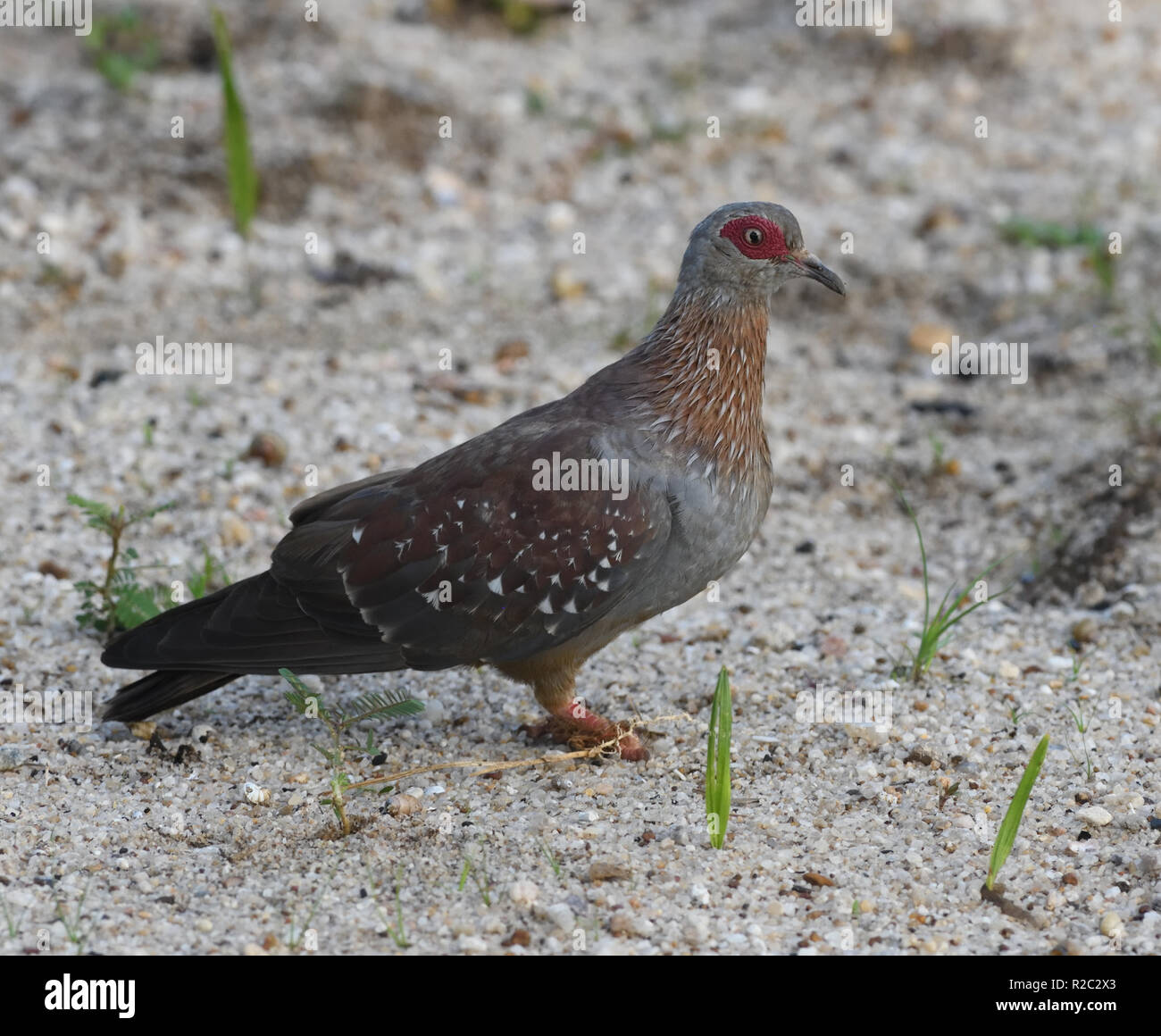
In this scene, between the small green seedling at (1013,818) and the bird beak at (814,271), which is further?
the bird beak at (814,271)

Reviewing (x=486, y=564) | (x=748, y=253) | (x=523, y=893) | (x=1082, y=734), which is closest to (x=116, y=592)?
(x=486, y=564)

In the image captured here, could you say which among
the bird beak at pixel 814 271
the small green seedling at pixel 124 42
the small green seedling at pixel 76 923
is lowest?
the small green seedling at pixel 76 923

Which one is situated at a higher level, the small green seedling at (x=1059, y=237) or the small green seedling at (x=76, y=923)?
the small green seedling at (x=1059, y=237)

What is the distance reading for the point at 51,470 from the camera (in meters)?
6.23

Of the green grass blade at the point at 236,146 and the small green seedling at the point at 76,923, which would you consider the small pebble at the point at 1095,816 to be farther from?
the green grass blade at the point at 236,146

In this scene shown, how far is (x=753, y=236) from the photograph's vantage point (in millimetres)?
4727

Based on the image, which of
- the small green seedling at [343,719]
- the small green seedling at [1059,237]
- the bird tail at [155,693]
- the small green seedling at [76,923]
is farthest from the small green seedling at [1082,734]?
the small green seedling at [1059,237]

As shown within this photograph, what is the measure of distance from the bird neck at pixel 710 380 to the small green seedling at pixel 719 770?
2.70 feet

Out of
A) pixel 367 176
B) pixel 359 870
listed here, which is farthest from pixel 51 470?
pixel 367 176

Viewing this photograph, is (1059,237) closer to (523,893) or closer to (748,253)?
(748,253)

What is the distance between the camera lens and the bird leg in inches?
187

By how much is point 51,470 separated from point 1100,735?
4382 millimetres

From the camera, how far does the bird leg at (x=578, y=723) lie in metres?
4.75

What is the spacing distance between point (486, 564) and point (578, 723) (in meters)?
0.67
